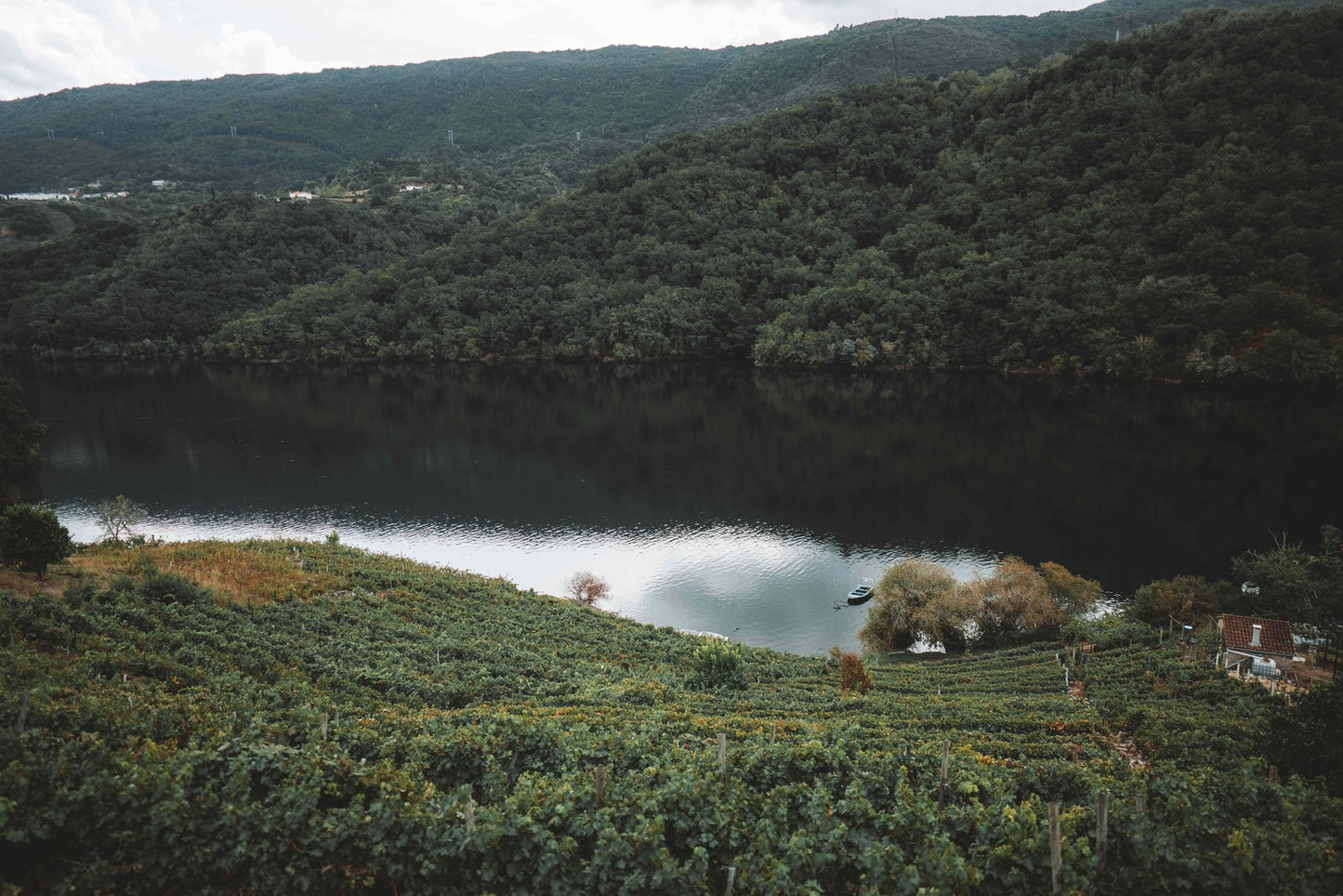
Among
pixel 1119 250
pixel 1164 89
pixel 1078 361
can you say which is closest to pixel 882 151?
pixel 1164 89

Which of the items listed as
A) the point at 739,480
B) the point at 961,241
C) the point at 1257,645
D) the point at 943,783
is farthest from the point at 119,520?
the point at 961,241

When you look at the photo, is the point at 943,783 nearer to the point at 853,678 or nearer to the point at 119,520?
the point at 853,678

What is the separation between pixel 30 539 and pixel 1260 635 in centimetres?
4206

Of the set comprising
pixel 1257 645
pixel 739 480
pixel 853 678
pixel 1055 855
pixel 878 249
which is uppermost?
pixel 878 249

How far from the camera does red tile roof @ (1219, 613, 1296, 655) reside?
2788 centimetres

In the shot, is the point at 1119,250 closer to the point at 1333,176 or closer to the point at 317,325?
the point at 1333,176

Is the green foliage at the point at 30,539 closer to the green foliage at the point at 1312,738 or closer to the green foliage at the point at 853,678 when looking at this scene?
the green foliage at the point at 853,678

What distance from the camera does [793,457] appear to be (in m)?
66.9

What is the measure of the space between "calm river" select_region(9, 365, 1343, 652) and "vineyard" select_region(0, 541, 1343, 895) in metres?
20.3

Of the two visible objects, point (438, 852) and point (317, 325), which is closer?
point (438, 852)

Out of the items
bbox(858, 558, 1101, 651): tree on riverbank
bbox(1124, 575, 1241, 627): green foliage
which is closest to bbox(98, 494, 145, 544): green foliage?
bbox(858, 558, 1101, 651): tree on riverbank

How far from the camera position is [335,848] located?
32.6 feet

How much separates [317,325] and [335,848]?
14056 centimetres

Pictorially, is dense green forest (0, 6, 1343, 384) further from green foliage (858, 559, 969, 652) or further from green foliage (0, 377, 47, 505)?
green foliage (0, 377, 47, 505)
